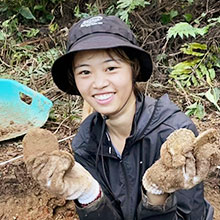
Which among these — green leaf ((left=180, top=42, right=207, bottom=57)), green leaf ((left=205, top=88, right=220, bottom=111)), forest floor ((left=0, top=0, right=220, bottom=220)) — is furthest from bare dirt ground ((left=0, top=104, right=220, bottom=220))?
green leaf ((left=180, top=42, right=207, bottom=57))

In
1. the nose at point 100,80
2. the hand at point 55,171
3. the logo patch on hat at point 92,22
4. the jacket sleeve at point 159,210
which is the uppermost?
the logo patch on hat at point 92,22

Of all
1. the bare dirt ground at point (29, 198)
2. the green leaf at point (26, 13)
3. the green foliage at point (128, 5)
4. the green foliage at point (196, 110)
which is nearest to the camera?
the bare dirt ground at point (29, 198)

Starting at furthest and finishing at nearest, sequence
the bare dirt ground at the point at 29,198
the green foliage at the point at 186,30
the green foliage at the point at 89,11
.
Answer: the green foliage at the point at 89,11 < the green foliage at the point at 186,30 < the bare dirt ground at the point at 29,198

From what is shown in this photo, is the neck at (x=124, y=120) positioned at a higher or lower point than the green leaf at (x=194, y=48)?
higher

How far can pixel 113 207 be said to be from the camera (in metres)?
1.52

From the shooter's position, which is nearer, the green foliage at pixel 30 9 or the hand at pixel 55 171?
the hand at pixel 55 171

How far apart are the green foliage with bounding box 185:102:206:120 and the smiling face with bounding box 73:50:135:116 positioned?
3.92ft

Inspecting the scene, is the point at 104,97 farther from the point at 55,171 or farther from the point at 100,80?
the point at 55,171

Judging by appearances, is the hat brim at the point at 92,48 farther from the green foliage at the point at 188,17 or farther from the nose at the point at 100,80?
the green foliage at the point at 188,17

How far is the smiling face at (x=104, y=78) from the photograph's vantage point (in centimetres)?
132

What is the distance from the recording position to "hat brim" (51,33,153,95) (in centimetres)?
126

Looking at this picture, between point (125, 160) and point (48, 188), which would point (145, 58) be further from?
point (48, 188)

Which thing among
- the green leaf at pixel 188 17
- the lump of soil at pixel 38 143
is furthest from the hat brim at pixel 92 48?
the green leaf at pixel 188 17

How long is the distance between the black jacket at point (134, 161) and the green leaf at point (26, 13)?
249 centimetres
